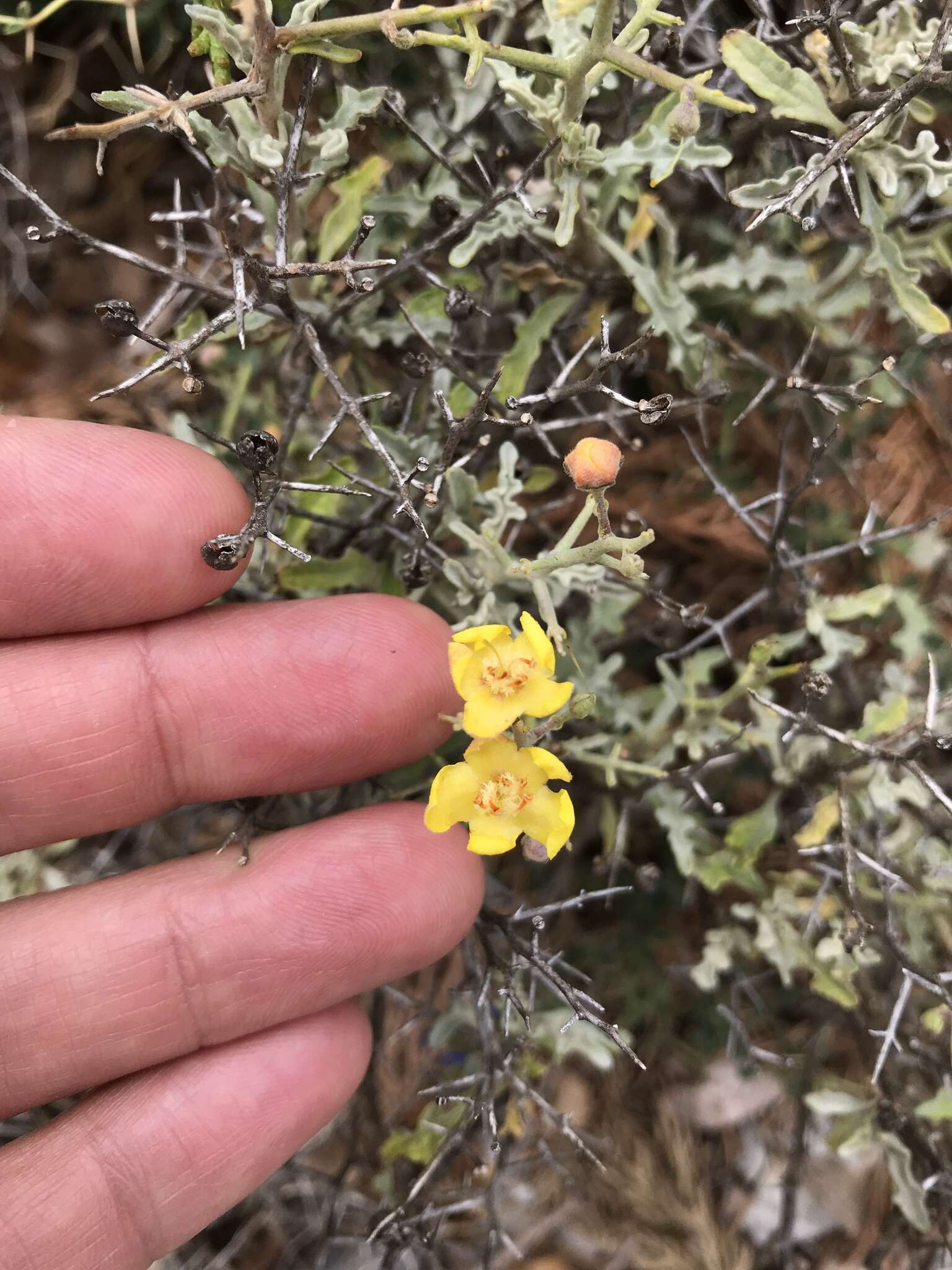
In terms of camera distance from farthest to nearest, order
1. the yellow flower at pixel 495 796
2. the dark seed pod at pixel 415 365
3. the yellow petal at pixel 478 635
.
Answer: the dark seed pod at pixel 415 365 → the yellow flower at pixel 495 796 → the yellow petal at pixel 478 635

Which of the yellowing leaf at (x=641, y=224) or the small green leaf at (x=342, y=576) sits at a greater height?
the yellowing leaf at (x=641, y=224)

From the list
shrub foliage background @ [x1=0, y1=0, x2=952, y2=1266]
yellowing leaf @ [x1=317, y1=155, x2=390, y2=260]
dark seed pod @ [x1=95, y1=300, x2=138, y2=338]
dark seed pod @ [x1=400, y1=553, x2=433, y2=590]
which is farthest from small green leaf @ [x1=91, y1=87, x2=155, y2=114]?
dark seed pod @ [x1=400, y1=553, x2=433, y2=590]

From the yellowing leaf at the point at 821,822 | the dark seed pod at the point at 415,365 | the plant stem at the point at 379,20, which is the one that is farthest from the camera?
the yellowing leaf at the point at 821,822

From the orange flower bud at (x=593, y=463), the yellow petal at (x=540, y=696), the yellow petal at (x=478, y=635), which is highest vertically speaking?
the orange flower bud at (x=593, y=463)

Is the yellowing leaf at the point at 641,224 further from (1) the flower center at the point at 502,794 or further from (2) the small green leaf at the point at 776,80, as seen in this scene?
(1) the flower center at the point at 502,794

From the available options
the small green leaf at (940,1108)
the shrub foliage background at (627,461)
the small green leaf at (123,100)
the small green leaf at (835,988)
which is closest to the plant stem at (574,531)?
the shrub foliage background at (627,461)

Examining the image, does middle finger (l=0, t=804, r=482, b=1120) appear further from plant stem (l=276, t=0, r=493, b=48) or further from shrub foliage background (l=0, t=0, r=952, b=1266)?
plant stem (l=276, t=0, r=493, b=48)
